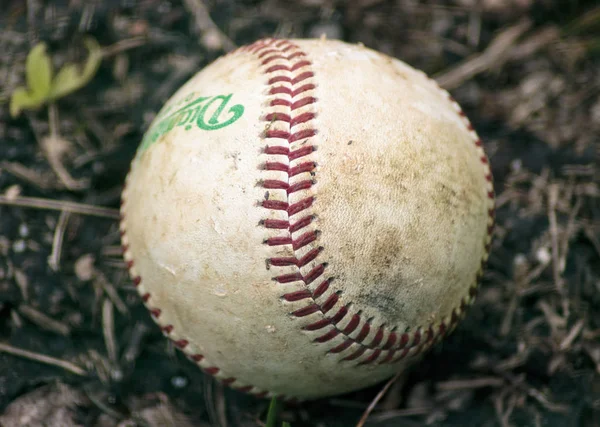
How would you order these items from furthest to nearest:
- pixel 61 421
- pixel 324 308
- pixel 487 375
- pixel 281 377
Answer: pixel 487 375
pixel 61 421
pixel 281 377
pixel 324 308

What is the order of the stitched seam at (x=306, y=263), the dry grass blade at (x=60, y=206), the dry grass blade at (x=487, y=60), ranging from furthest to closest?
the dry grass blade at (x=487, y=60) < the dry grass blade at (x=60, y=206) < the stitched seam at (x=306, y=263)

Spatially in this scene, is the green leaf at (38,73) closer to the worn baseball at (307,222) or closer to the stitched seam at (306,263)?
the worn baseball at (307,222)

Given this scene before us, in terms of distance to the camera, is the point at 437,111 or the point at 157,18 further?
the point at 157,18

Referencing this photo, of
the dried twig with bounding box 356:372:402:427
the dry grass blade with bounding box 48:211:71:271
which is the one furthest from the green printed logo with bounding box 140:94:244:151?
the dried twig with bounding box 356:372:402:427

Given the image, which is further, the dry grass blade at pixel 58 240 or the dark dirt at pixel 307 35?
the dry grass blade at pixel 58 240

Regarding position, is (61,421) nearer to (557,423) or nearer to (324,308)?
(324,308)

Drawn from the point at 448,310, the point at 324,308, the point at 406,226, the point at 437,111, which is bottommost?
the point at 448,310

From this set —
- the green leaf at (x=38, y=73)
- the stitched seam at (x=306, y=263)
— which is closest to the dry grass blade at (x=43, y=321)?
the green leaf at (x=38, y=73)

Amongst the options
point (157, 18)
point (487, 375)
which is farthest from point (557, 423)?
point (157, 18)
